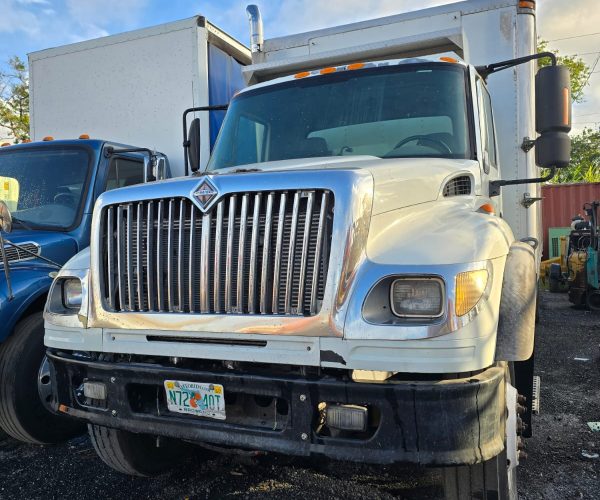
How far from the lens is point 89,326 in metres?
2.85

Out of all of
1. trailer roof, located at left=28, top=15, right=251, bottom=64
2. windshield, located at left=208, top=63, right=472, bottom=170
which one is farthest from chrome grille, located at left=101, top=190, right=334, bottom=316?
trailer roof, located at left=28, top=15, right=251, bottom=64

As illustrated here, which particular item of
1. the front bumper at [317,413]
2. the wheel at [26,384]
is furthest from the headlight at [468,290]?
the wheel at [26,384]

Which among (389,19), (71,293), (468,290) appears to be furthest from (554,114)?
(71,293)

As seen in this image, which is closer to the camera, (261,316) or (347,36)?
(261,316)

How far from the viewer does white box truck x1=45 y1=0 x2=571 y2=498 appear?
2.16m

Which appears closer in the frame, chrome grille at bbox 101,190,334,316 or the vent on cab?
chrome grille at bbox 101,190,334,316

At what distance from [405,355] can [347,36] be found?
440 centimetres

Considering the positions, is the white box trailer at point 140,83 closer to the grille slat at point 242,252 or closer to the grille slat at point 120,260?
the grille slat at point 120,260

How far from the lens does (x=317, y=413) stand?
7.50 ft

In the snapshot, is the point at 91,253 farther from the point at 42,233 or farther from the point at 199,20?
the point at 199,20

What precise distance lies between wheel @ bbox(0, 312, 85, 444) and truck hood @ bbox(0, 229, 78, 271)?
1.35ft

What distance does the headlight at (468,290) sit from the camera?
2.17 meters

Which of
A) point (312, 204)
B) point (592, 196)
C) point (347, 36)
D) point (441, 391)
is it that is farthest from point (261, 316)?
point (592, 196)

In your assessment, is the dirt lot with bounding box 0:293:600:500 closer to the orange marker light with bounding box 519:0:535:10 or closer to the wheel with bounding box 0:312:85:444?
the wheel with bounding box 0:312:85:444
